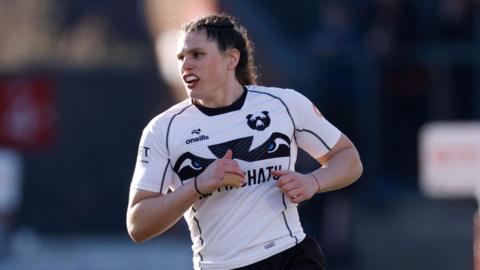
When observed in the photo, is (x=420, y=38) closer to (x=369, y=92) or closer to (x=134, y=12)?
(x=369, y=92)

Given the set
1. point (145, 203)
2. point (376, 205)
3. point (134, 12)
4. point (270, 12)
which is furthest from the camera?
point (134, 12)

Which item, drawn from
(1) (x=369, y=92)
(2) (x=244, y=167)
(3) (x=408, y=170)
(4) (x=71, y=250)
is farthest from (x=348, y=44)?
(2) (x=244, y=167)

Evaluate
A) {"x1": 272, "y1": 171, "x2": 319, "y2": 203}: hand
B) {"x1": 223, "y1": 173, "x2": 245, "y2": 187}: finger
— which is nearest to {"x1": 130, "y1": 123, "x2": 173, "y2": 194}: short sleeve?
{"x1": 223, "y1": 173, "x2": 245, "y2": 187}: finger

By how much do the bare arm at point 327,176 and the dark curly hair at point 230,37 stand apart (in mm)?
530

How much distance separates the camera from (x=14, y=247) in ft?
50.9

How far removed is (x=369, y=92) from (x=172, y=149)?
902 centimetres

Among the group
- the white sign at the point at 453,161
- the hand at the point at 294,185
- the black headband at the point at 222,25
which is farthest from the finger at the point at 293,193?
the white sign at the point at 453,161

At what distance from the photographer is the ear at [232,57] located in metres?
6.24

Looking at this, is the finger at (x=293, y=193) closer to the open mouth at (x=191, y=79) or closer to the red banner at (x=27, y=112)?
the open mouth at (x=191, y=79)

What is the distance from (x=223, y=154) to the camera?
20.0ft

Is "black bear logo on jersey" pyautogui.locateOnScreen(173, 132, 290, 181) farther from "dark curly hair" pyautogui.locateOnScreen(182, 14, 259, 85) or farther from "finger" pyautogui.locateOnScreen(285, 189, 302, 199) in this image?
"dark curly hair" pyautogui.locateOnScreen(182, 14, 259, 85)

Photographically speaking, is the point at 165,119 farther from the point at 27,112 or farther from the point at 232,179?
the point at 27,112

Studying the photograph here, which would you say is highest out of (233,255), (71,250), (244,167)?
(244,167)

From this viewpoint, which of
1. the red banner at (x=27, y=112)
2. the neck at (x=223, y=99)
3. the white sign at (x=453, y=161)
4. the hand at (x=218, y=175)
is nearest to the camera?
the hand at (x=218, y=175)
